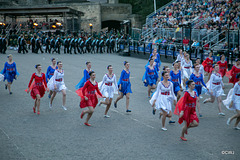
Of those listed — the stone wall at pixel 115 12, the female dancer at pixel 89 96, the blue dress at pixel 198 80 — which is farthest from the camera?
the stone wall at pixel 115 12

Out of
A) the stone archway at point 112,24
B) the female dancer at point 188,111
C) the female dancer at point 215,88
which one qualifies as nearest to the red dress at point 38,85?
the female dancer at point 188,111

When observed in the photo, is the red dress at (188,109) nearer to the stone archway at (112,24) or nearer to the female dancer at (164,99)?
the female dancer at (164,99)

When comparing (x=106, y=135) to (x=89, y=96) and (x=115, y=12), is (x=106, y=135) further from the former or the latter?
(x=115, y=12)

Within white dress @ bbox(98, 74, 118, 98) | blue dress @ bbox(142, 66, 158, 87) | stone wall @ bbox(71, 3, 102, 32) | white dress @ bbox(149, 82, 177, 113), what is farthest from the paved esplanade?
stone wall @ bbox(71, 3, 102, 32)

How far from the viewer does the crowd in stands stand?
86.2 ft

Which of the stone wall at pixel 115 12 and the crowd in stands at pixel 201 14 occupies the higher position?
the stone wall at pixel 115 12

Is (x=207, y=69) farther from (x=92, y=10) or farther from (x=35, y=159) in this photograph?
(x=92, y=10)

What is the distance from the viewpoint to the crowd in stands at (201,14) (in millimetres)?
26281

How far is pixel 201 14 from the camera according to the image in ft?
102

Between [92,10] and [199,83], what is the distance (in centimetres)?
4017

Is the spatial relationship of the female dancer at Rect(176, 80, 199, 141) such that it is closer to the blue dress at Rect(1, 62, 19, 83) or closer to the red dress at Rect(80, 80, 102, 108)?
the red dress at Rect(80, 80, 102, 108)

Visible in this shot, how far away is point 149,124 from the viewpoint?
31.4 feet

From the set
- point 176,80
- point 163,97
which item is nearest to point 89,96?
point 163,97

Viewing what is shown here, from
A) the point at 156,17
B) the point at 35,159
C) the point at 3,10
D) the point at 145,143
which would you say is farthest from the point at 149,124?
the point at 3,10
